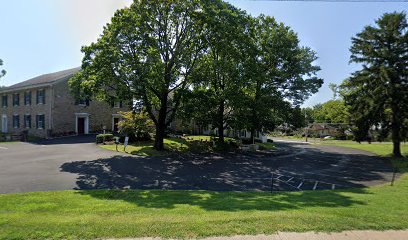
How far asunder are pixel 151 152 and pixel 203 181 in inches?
388

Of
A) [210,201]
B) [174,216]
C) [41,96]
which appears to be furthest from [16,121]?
[174,216]

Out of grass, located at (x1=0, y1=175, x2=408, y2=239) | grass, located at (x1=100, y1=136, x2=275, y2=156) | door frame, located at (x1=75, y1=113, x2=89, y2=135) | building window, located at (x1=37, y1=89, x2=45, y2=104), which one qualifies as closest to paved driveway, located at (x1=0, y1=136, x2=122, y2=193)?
grass, located at (x1=0, y1=175, x2=408, y2=239)

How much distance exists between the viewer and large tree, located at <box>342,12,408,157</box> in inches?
933

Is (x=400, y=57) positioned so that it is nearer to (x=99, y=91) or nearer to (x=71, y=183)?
Answer: (x=99, y=91)

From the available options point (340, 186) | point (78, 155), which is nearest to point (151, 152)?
point (78, 155)

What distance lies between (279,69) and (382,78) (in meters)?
9.61

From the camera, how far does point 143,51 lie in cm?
2045

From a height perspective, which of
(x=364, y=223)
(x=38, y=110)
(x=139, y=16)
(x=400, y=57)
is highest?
(x=139, y=16)

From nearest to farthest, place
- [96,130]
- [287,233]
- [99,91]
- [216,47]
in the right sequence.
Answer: [287,233], [99,91], [216,47], [96,130]

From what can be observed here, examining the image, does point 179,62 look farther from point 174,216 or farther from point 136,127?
point 174,216

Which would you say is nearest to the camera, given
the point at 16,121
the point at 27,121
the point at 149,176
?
the point at 149,176

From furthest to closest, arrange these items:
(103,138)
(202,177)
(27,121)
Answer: (27,121) < (103,138) < (202,177)

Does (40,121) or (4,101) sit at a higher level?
(4,101)

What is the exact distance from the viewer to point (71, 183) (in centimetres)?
1098
